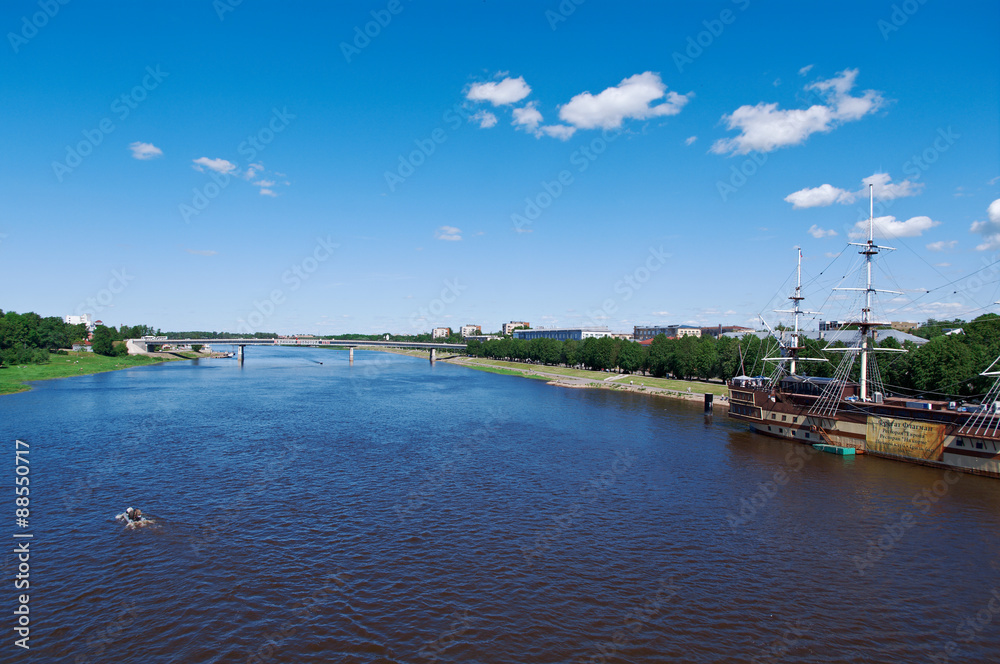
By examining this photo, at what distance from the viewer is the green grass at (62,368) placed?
109 meters

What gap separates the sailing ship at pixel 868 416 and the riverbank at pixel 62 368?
419 ft

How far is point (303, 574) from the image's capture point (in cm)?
2677

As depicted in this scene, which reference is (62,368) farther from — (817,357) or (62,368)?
(817,357)

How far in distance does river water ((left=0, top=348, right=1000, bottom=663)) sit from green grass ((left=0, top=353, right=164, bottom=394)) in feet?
217

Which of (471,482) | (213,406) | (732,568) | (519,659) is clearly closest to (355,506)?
(471,482)

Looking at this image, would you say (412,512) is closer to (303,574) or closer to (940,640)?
(303,574)

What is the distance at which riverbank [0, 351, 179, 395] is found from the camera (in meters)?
108

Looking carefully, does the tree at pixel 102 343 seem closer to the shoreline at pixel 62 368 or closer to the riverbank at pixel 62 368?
the shoreline at pixel 62 368

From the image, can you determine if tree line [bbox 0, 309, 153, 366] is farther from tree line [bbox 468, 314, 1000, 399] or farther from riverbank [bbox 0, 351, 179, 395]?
tree line [bbox 468, 314, 1000, 399]

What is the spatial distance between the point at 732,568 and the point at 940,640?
8.81 metres

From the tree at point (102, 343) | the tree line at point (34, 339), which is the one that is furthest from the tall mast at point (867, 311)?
the tree at point (102, 343)

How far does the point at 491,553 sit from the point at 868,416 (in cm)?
5310

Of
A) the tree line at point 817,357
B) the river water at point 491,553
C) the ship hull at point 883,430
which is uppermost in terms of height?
the tree line at point 817,357

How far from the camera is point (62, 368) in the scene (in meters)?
143
